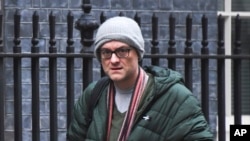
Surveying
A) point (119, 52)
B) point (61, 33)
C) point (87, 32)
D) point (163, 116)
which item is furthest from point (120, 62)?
point (61, 33)

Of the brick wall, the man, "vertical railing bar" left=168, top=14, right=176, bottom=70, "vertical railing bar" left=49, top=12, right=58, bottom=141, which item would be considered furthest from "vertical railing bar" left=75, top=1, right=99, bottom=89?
the brick wall

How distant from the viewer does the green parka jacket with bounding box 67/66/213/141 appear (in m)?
3.96

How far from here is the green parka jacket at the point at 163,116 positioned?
3963 mm

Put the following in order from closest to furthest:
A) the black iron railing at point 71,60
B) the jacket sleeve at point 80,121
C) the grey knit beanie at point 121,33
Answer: the grey knit beanie at point 121,33 < the jacket sleeve at point 80,121 < the black iron railing at point 71,60

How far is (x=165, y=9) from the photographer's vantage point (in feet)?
28.0

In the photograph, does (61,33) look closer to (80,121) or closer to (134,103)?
(80,121)

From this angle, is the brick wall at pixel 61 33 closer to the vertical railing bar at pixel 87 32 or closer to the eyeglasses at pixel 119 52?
the vertical railing bar at pixel 87 32

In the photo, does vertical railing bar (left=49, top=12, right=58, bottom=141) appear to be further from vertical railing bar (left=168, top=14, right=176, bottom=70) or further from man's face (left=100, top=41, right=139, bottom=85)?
man's face (left=100, top=41, right=139, bottom=85)

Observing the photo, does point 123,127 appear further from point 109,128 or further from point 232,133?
point 232,133

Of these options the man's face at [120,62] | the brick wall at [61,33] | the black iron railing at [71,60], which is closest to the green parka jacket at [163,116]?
the man's face at [120,62]

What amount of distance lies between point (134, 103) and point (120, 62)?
8.1 inches

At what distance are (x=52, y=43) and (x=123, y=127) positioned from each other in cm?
168

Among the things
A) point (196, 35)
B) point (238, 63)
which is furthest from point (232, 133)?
point (196, 35)

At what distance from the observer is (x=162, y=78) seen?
411 cm
